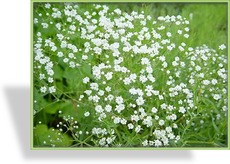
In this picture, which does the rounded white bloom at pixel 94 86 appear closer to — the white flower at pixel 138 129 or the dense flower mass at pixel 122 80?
the dense flower mass at pixel 122 80

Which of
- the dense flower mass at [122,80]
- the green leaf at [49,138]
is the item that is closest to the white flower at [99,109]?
the dense flower mass at [122,80]

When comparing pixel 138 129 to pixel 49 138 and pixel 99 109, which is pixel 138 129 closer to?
pixel 99 109

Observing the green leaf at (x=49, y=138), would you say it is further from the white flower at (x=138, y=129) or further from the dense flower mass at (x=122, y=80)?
the white flower at (x=138, y=129)

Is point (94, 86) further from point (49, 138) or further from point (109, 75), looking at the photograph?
point (49, 138)

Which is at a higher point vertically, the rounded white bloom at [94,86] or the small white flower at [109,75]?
the small white flower at [109,75]

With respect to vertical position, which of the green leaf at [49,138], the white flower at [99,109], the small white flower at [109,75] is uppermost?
the small white flower at [109,75]

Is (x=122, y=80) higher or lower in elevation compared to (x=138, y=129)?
higher

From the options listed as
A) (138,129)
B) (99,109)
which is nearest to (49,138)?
(99,109)

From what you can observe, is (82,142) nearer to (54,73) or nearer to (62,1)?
(54,73)

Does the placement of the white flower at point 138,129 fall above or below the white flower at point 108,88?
below

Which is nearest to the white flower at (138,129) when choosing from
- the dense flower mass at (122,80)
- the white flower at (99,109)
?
the dense flower mass at (122,80)
